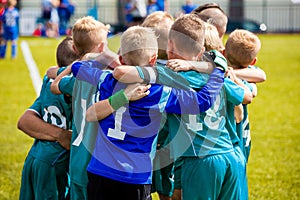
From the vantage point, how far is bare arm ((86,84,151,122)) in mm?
3438

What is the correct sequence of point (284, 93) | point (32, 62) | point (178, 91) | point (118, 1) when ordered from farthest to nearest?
point (118, 1) → point (32, 62) → point (284, 93) → point (178, 91)

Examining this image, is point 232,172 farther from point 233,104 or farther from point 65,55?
point 65,55

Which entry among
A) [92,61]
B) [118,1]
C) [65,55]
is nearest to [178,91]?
[92,61]

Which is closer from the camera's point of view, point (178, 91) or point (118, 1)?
point (178, 91)

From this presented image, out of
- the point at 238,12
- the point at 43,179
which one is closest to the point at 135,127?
the point at 43,179

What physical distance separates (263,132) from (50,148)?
5105 millimetres

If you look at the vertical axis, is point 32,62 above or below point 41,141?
below

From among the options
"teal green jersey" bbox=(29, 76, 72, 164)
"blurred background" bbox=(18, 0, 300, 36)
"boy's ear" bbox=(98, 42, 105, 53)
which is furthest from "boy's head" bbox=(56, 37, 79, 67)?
"blurred background" bbox=(18, 0, 300, 36)

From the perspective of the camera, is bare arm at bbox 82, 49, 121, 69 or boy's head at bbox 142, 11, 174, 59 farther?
boy's head at bbox 142, 11, 174, 59

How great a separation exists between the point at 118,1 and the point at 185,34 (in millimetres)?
32780

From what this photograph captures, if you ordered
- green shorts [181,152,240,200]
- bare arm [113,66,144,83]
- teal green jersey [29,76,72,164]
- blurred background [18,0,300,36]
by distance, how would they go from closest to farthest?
bare arm [113,66,144,83], green shorts [181,152,240,200], teal green jersey [29,76,72,164], blurred background [18,0,300,36]

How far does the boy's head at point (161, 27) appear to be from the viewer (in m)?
4.20

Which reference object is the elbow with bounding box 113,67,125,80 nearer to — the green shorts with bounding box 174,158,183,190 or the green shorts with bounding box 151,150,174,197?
the green shorts with bounding box 174,158,183,190

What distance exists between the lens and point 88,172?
362 cm
